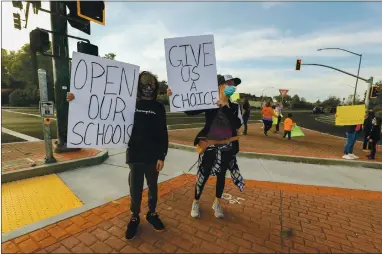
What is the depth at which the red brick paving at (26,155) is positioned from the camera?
4.64 metres

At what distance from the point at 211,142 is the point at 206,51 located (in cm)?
119

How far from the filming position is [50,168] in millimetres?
4516

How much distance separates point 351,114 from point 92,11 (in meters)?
7.03

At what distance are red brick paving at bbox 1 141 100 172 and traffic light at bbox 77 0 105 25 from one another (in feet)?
9.93

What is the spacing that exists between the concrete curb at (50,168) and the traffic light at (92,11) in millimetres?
2939

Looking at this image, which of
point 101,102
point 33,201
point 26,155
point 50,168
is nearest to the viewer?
point 101,102

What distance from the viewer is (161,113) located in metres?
2.71

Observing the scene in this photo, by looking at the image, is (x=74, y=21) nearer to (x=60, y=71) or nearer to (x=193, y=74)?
(x=60, y=71)

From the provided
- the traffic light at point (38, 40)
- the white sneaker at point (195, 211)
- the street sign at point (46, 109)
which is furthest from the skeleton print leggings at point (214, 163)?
the traffic light at point (38, 40)

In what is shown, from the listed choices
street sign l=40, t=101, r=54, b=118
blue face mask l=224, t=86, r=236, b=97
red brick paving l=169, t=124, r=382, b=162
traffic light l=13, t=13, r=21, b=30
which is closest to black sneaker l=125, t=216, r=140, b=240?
blue face mask l=224, t=86, r=236, b=97

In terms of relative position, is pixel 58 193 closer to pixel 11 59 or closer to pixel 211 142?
pixel 211 142

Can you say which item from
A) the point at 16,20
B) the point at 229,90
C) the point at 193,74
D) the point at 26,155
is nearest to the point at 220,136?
the point at 229,90

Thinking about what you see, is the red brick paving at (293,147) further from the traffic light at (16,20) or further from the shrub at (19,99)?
the shrub at (19,99)

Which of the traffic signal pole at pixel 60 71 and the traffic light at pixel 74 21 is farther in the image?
the traffic signal pole at pixel 60 71
